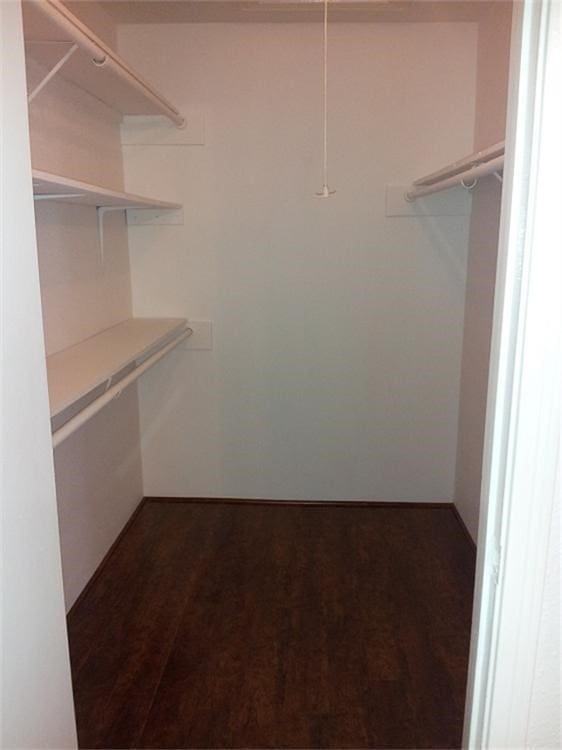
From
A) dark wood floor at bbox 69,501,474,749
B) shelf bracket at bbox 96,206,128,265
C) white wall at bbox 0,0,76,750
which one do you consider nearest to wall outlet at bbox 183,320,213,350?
shelf bracket at bbox 96,206,128,265

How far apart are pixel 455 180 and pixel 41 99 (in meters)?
1.42

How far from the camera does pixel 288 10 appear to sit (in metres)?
2.58

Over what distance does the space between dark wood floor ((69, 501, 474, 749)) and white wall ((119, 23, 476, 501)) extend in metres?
0.33

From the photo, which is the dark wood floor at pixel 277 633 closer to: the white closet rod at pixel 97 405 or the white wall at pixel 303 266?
the white wall at pixel 303 266

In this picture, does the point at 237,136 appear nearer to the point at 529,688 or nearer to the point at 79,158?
the point at 79,158

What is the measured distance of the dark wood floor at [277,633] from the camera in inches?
72.2

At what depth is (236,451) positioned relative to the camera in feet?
10.6

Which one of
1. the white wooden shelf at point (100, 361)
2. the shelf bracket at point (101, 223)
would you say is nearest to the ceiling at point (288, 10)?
the shelf bracket at point (101, 223)

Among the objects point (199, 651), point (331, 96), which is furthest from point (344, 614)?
point (331, 96)

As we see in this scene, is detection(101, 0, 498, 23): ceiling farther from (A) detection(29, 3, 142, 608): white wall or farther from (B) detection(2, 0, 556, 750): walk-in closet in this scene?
(A) detection(29, 3, 142, 608): white wall

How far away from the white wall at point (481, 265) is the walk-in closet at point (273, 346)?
0.02 metres

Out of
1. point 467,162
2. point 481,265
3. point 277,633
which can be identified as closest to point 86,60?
point 467,162

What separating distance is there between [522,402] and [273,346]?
7.54ft

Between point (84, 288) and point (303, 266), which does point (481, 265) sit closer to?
point (303, 266)
